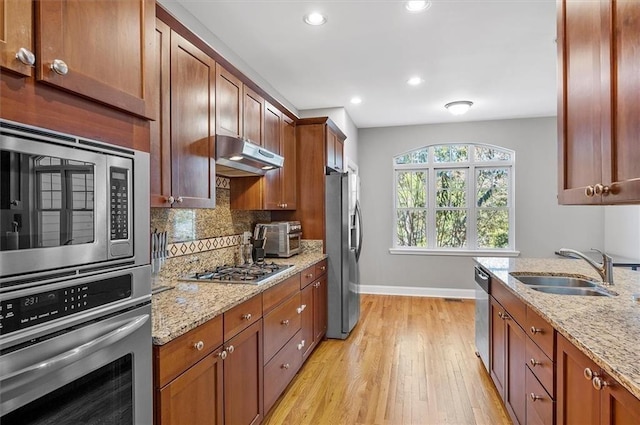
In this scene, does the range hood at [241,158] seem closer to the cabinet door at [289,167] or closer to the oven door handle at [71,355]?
the cabinet door at [289,167]

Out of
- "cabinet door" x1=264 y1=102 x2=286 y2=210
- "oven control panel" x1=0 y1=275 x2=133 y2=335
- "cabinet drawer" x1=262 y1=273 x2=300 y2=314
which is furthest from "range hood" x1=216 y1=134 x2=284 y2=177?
"oven control panel" x1=0 y1=275 x2=133 y2=335

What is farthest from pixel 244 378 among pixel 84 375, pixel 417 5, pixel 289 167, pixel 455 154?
pixel 455 154

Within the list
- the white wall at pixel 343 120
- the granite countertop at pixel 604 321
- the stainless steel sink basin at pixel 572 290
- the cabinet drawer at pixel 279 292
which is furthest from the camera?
the white wall at pixel 343 120

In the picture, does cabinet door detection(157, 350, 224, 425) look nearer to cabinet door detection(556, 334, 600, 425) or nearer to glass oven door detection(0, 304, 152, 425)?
glass oven door detection(0, 304, 152, 425)

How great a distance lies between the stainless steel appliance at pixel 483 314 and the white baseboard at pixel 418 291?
7.89ft

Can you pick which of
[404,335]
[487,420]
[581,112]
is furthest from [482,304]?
[581,112]

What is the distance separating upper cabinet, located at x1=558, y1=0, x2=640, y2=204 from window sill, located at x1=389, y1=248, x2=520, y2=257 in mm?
4125

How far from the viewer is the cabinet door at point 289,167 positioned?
142 inches

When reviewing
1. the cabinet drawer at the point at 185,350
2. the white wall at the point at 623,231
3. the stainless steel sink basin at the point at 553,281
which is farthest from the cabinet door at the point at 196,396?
the white wall at the point at 623,231

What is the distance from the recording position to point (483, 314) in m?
2.98

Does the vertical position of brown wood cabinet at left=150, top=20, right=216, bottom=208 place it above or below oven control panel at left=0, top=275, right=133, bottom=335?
above

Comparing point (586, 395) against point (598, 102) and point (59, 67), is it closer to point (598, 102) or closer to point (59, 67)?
point (598, 102)

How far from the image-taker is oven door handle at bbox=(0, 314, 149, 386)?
2.73 feet

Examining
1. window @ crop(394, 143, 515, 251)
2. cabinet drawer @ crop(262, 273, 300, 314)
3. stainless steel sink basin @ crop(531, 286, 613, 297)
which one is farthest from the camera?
window @ crop(394, 143, 515, 251)
